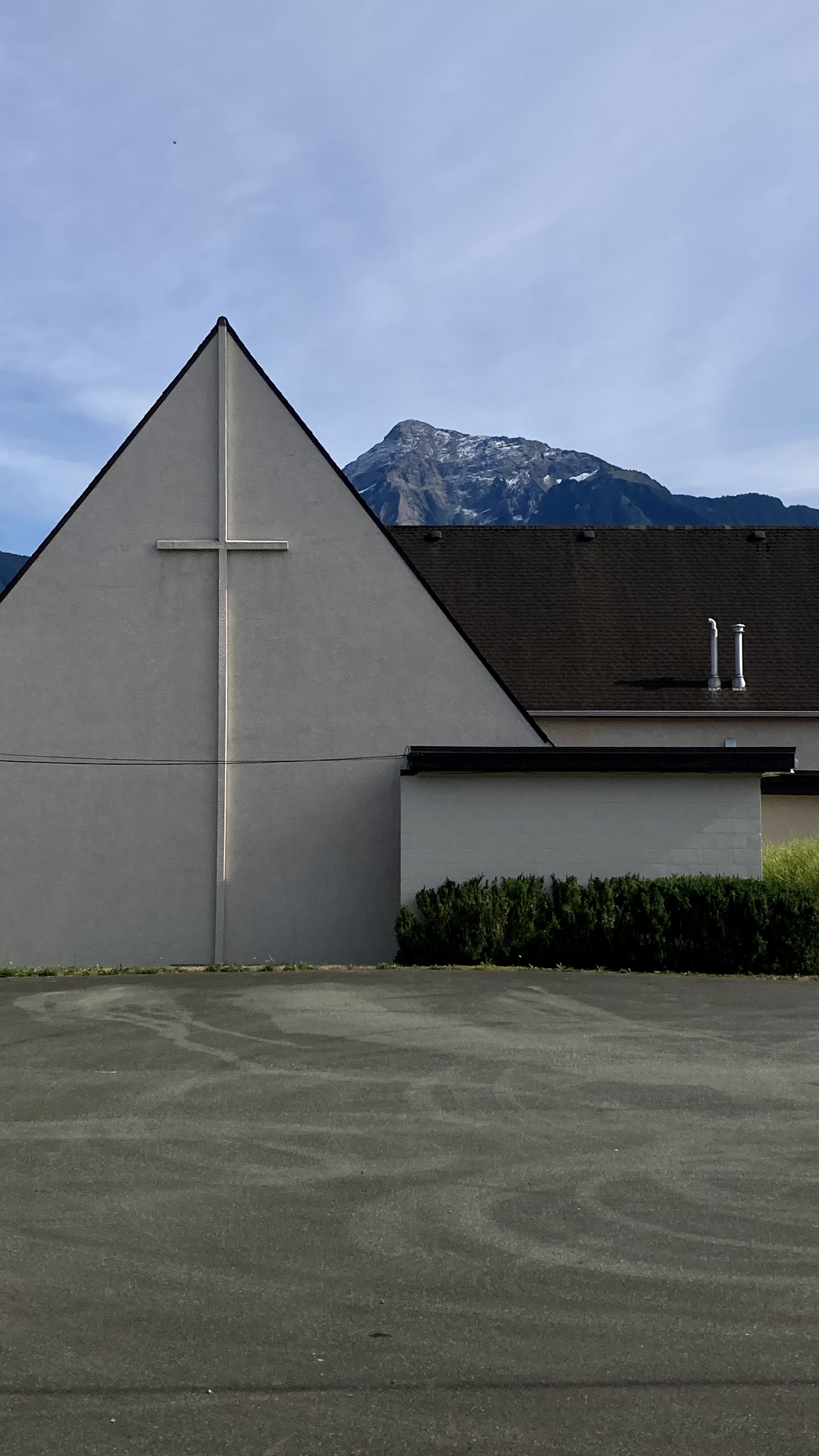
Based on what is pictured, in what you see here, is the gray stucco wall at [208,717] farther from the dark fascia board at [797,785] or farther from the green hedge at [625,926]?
the dark fascia board at [797,785]

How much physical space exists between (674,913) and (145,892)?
7.60m

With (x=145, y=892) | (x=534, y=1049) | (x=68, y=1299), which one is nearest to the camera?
(x=68, y=1299)

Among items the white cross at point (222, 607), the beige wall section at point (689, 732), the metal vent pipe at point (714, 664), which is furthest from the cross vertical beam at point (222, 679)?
the metal vent pipe at point (714, 664)

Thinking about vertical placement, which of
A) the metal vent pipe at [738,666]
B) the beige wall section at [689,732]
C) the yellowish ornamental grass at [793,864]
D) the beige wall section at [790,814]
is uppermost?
the metal vent pipe at [738,666]

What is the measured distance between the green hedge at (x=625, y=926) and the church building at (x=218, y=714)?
7.87ft

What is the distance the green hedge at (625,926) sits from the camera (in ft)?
49.5

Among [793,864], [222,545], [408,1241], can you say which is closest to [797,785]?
[793,864]

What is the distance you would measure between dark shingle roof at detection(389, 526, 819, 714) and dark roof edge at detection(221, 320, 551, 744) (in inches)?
232

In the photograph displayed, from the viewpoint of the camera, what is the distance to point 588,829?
1667cm

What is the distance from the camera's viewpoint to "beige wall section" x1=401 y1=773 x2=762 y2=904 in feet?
54.5

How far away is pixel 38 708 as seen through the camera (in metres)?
18.7

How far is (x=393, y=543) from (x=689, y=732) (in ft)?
29.5

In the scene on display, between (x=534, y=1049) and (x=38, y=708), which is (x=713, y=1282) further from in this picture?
(x=38, y=708)

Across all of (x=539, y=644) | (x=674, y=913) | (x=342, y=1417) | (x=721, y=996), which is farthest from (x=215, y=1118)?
(x=539, y=644)
